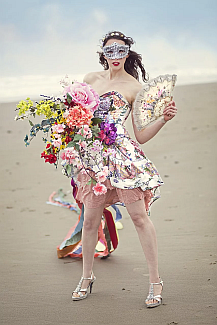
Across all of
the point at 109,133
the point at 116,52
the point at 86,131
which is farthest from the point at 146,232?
the point at 116,52

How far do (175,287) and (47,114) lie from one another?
1.78 metres

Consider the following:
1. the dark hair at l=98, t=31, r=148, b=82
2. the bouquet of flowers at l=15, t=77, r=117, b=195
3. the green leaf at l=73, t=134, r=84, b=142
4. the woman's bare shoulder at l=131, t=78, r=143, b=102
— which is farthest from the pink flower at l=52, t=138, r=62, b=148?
the dark hair at l=98, t=31, r=148, b=82

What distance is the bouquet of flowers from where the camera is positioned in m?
3.40

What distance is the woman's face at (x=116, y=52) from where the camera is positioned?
3771mm

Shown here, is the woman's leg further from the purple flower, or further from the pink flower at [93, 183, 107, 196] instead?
the purple flower

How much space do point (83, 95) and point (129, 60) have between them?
79cm

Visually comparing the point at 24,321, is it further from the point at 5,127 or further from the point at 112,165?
the point at 5,127

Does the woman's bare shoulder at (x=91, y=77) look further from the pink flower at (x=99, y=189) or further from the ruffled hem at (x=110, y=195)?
the pink flower at (x=99, y=189)

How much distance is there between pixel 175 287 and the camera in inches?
157

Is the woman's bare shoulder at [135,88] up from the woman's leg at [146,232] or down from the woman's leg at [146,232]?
up

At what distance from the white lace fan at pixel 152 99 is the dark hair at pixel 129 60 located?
389 mm

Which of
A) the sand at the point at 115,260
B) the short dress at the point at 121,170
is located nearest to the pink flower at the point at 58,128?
the short dress at the point at 121,170

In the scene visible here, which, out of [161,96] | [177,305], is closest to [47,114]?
[161,96]

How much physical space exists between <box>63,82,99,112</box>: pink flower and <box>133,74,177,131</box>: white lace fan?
38 cm
